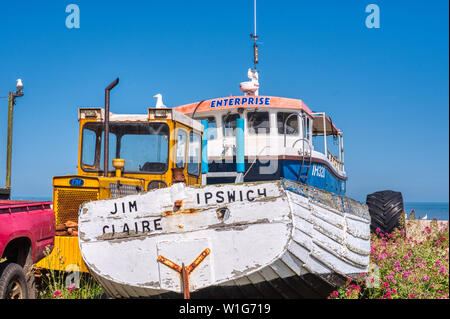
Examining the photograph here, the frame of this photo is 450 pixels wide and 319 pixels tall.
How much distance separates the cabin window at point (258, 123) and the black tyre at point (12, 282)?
6773 mm

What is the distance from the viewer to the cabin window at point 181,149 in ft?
22.4

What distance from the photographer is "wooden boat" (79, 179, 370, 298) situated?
14.0 feet

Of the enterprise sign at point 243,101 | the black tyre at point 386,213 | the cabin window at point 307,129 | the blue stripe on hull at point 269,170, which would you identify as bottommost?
the black tyre at point 386,213

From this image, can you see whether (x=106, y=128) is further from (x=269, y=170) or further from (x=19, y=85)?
(x=19, y=85)

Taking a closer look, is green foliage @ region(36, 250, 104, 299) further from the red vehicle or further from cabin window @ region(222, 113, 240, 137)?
cabin window @ region(222, 113, 240, 137)

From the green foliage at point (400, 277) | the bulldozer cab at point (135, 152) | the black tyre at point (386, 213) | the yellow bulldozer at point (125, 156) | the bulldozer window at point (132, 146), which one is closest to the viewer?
the green foliage at point (400, 277)

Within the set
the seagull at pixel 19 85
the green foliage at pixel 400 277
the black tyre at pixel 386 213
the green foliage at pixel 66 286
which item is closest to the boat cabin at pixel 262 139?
the black tyre at pixel 386 213

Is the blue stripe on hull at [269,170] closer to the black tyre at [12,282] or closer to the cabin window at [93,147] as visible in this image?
the cabin window at [93,147]

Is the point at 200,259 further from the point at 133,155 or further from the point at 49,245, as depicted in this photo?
the point at 133,155

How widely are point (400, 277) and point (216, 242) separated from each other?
2.62m

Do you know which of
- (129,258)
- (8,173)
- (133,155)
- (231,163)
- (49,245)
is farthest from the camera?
(8,173)
